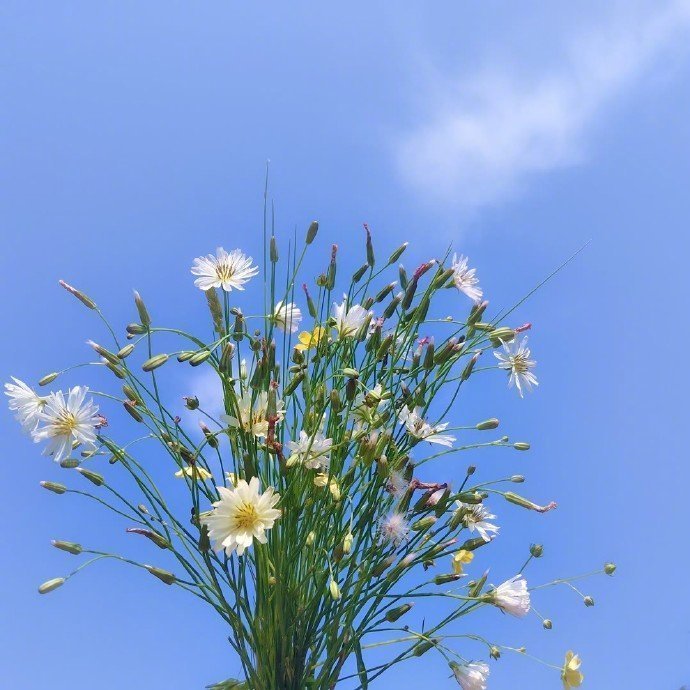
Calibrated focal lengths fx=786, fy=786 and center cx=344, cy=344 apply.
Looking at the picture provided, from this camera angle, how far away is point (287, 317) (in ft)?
4.68

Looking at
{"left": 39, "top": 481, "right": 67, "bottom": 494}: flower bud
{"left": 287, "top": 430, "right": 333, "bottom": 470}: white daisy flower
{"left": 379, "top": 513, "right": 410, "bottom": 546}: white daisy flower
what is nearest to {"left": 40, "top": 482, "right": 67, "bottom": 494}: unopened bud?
{"left": 39, "top": 481, "right": 67, "bottom": 494}: flower bud

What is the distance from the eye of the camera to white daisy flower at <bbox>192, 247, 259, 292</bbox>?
1.41 m

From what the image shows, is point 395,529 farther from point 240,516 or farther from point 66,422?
point 66,422

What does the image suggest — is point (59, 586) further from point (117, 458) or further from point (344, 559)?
point (344, 559)

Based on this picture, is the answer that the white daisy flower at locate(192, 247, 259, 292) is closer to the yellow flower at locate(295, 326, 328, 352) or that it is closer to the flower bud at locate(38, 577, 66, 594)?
the yellow flower at locate(295, 326, 328, 352)

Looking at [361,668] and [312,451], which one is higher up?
[312,451]

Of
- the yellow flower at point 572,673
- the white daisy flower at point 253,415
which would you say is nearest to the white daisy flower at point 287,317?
the white daisy flower at point 253,415

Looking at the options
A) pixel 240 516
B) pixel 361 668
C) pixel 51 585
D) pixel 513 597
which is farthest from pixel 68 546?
pixel 513 597

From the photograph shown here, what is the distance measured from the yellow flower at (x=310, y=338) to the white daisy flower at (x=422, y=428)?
209 millimetres

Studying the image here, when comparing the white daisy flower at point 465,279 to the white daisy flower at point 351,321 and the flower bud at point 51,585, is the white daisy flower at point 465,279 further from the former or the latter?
the flower bud at point 51,585

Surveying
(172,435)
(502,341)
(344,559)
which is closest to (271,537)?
(344,559)

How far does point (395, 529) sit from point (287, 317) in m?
0.42

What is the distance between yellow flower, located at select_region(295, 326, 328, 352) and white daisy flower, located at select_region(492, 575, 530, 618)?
0.53m

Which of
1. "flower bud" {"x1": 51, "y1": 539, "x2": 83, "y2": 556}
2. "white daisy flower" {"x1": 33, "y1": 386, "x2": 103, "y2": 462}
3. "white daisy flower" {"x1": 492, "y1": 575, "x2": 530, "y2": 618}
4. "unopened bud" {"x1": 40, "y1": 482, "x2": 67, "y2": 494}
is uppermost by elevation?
"white daisy flower" {"x1": 33, "y1": 386, "x2": 103, "y2": 462}
